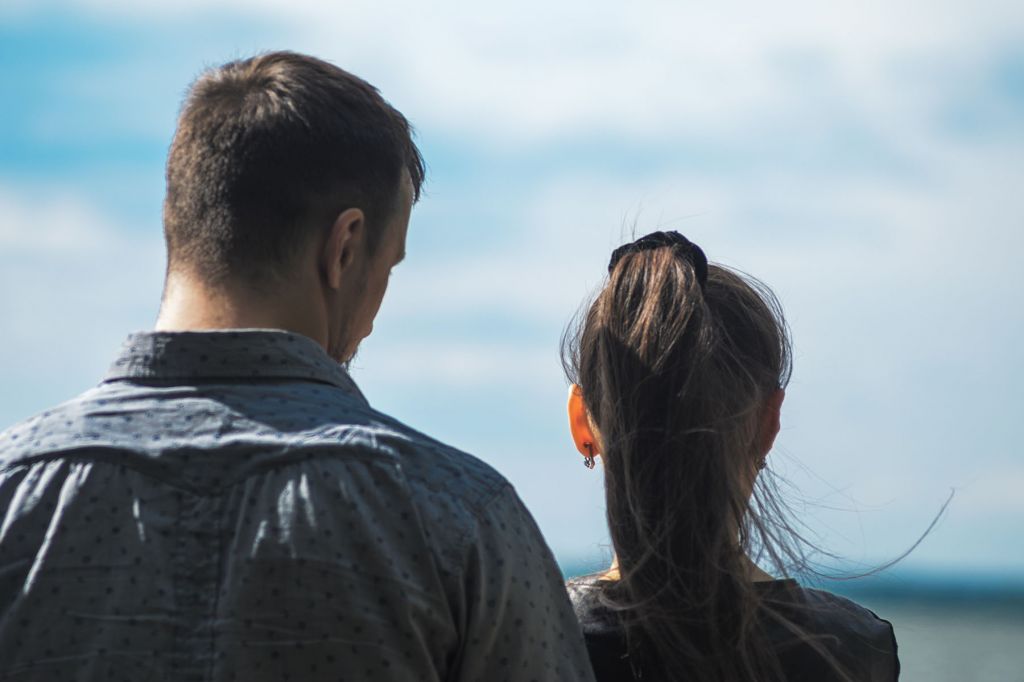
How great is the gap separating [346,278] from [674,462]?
86 cm

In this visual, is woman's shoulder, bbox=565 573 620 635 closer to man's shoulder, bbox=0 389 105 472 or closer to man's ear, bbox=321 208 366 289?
man's ear, bbox=321 208 366 289

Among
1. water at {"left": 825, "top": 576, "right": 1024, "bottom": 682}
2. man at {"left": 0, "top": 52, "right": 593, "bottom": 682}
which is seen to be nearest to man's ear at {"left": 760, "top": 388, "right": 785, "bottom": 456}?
man at {"left": 0, "top": 52, "right": 593, "bottom": 682}

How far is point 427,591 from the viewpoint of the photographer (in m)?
1.76

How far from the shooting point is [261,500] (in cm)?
175

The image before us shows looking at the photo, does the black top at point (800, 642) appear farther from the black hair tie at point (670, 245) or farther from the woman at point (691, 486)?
the black hair tie at point (670, 245)

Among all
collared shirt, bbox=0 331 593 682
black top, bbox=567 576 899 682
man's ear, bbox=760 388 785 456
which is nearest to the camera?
collared shirt, bbox=0 331 593 682

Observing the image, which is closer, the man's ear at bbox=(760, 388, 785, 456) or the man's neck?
the man's neck

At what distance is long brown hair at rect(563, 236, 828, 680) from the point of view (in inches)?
98.2

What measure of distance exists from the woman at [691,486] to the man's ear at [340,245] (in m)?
0.80

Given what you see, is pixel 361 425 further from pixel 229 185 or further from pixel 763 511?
pixel 763 511

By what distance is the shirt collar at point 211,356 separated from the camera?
6.12ft

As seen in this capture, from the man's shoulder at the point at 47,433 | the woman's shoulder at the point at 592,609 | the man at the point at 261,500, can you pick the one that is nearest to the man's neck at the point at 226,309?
the man at the point at 261,500

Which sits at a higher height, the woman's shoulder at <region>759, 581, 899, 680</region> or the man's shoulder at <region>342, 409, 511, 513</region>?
the man's shoulder at <region>342, 409, 511, 513</region>

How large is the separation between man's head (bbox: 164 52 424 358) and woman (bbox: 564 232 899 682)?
2.34 ft
